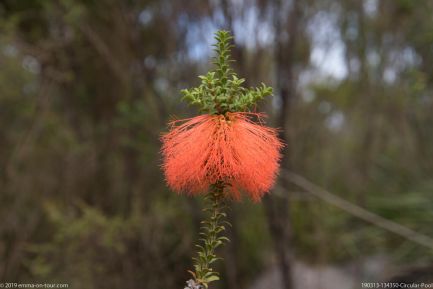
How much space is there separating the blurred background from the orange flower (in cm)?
347

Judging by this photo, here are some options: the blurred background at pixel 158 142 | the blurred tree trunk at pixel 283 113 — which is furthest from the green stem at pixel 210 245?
the blurred background at pixel 158 142

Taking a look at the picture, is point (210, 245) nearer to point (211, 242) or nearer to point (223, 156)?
point (211, 242)

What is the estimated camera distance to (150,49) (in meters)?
6.48

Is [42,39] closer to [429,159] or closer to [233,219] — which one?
[233,219]

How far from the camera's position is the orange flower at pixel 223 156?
48.4 inches

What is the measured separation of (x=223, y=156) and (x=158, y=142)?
14.8ft

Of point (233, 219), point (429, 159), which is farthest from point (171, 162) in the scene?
point (429, 159)

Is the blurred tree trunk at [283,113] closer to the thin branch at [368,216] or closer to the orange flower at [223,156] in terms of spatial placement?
the thin branch at [368,216]

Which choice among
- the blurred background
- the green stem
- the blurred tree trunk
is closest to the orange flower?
the green stem

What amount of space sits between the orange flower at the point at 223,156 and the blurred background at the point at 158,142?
3474mm

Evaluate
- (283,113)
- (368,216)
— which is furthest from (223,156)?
(368,216)

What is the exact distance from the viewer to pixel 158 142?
5680mm

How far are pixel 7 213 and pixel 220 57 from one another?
5.96m

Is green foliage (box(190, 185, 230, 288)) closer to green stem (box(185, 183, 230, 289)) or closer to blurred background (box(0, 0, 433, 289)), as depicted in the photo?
green stem (box(185, 183, 230, 289))
